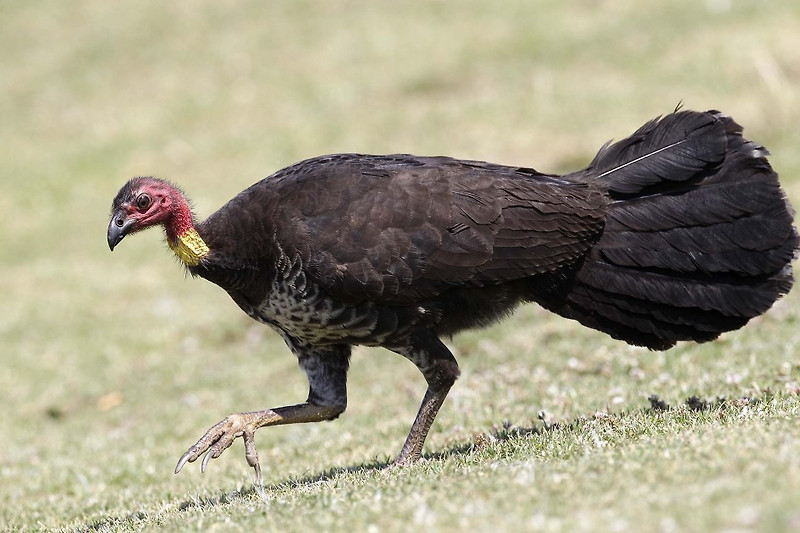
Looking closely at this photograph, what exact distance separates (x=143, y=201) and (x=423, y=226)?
6.53 ft

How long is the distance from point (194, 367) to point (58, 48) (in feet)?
52.1

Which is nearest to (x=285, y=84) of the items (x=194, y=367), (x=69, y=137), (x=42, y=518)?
(x=69, y=137)

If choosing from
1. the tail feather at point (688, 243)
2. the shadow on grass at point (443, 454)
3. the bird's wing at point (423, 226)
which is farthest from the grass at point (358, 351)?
the bird's wing at point (423, 226)

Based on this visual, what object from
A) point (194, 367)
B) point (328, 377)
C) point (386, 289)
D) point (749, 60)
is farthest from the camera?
point (749, 60)

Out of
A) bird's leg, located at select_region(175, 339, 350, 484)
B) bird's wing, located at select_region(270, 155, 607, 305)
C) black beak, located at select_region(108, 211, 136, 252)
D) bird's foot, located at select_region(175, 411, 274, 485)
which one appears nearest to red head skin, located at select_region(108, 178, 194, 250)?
black beak, located at select_region(108, 211, 136, 252)

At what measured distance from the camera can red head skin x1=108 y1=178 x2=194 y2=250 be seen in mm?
7254

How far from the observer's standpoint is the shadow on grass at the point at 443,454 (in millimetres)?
6621

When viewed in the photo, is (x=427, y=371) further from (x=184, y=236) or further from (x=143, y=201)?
(x=143, y=201)

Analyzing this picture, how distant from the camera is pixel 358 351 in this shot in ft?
42.9

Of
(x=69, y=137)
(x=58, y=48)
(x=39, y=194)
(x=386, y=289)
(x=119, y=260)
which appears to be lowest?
(x=386, y=289)

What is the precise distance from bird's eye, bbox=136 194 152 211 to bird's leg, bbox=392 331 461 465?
Result: 6.53 ft

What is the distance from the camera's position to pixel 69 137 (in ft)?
75.9

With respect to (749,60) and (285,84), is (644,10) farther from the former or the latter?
(285,84)

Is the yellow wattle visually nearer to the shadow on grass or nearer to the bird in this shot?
the bird
